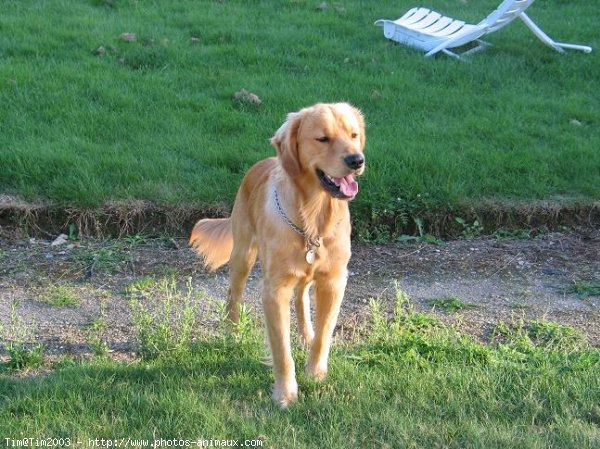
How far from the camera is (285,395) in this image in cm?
416

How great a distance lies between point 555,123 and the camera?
8.68 metres

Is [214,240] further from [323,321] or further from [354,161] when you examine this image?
[354,161]

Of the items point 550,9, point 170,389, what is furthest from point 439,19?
point 170,389

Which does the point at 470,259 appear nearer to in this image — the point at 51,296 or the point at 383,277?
the point at 383,277

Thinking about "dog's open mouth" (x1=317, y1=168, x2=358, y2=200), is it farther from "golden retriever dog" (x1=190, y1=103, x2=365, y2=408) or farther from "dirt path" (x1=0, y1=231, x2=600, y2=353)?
"dirt path" (x1=0, y1=231, x2=600, y2=353)

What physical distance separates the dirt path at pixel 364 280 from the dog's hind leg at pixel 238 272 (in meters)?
0.17

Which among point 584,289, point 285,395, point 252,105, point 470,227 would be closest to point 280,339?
point 285,395

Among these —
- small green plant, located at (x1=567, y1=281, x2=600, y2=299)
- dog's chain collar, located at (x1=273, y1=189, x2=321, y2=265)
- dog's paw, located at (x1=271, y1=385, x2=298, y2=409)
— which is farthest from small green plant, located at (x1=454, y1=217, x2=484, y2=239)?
dog's paw, located at (x1=271, y1=385, x2=298, y2=409)

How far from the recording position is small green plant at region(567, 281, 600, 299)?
5.75 m

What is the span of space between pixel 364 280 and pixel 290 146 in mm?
2047

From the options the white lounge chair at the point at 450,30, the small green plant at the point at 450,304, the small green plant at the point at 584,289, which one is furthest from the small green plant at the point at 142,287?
the white lounge chair at the point at 450,30

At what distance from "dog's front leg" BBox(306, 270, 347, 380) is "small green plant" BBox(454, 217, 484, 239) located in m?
2.87

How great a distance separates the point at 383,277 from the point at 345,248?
177 centimetres

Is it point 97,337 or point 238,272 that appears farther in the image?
point 238,272
